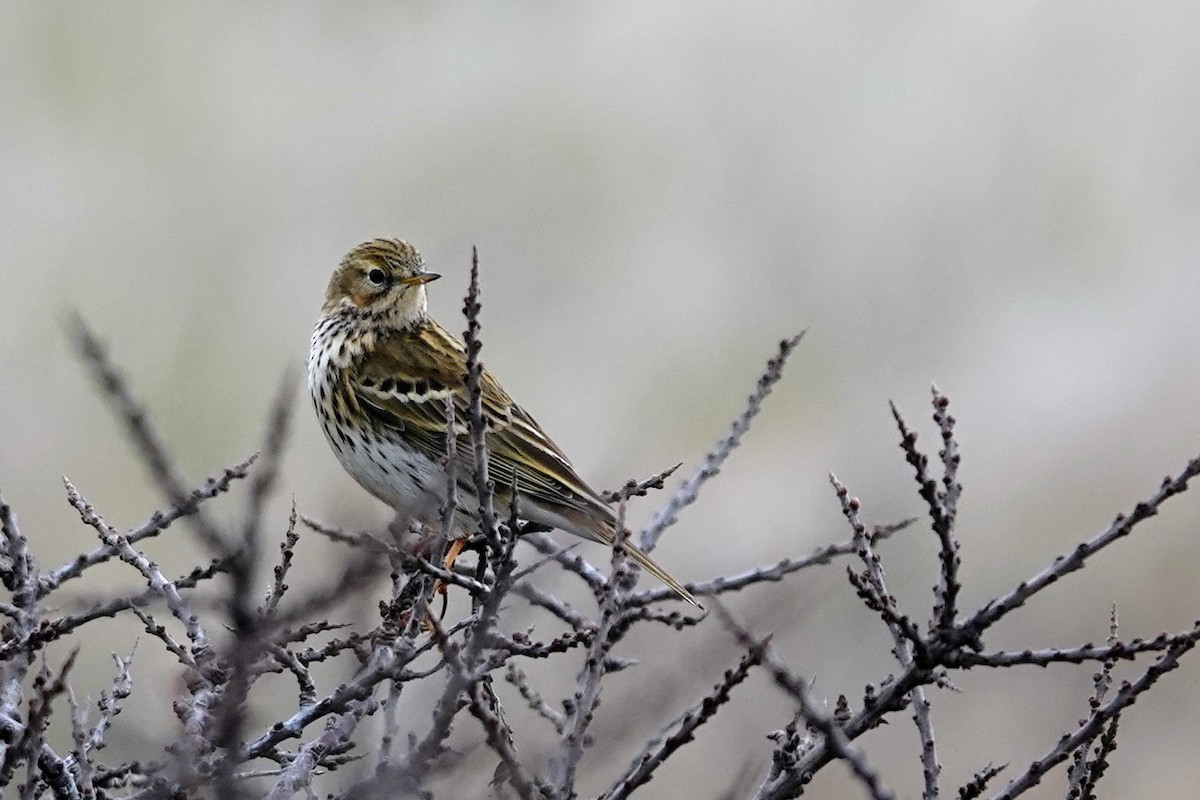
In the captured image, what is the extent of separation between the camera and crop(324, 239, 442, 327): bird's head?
7996mm

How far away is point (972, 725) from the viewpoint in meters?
14.8

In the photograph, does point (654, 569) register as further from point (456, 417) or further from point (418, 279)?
point (418, 279)

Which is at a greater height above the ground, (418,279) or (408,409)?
(418,279)

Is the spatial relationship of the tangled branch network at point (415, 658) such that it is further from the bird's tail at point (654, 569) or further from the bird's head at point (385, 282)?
the bird's head at point (385, 282)

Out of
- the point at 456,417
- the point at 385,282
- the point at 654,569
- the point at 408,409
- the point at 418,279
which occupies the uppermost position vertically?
the point at 385,282

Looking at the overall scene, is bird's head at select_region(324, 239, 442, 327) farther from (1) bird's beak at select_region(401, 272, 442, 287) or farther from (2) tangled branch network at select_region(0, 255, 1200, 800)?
(2) tangled branch network at select_region(0, 255, 1200, 800)

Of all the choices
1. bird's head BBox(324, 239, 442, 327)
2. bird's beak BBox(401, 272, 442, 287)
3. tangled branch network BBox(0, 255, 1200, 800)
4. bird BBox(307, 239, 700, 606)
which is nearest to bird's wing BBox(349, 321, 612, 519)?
bird BBox(307, 239, 700, 606)

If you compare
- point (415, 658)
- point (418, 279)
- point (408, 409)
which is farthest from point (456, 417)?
point (415, 658)

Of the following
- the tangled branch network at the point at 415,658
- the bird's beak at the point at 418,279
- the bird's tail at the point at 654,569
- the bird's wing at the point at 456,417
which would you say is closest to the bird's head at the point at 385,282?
the bird's beak at the point at 418,279

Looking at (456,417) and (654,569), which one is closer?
(654,569)

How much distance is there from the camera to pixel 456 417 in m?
6.95

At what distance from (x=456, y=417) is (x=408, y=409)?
0.51 metres

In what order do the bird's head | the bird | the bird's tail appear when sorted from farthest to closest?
the bird's head, the bird, the bird's tail

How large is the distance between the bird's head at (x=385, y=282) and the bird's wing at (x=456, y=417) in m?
0.17
